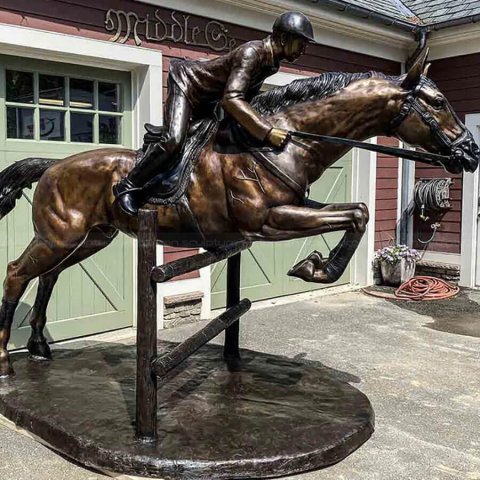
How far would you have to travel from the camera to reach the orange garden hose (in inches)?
294

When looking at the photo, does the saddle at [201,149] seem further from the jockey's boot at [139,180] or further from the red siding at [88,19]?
the red siding at [88,19]

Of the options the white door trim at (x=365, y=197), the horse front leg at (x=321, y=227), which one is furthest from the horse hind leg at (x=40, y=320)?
the white door trim at (x=365, y=197)

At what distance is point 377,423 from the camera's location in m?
3.54

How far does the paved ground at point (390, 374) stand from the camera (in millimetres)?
2967

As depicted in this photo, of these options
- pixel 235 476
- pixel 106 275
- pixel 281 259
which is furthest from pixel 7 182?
pixel 281 259

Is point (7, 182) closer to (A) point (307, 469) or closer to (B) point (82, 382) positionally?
(B) point (82, 382)

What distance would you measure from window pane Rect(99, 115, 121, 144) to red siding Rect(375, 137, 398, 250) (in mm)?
3936

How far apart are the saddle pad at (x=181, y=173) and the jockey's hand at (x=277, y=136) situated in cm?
43

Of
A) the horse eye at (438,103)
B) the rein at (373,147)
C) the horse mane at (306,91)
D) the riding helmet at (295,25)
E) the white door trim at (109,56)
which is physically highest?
the white door trim at (109,56)

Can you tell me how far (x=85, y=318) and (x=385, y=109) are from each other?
359 cm

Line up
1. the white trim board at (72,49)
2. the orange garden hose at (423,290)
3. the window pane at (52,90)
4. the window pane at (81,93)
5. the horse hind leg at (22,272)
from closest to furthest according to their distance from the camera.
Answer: the horse hind leg at (22,272)
the white trim board at (72,49)
the window pane at (52,90)
the window pane at (81,93)
the orange garden hose at (423,290)

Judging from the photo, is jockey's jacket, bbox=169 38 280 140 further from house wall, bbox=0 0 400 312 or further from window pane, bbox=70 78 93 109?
window pane, bbox=70 78 93 109

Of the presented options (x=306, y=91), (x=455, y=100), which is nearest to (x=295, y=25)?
(x=306, y=91)

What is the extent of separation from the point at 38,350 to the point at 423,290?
5.13m
